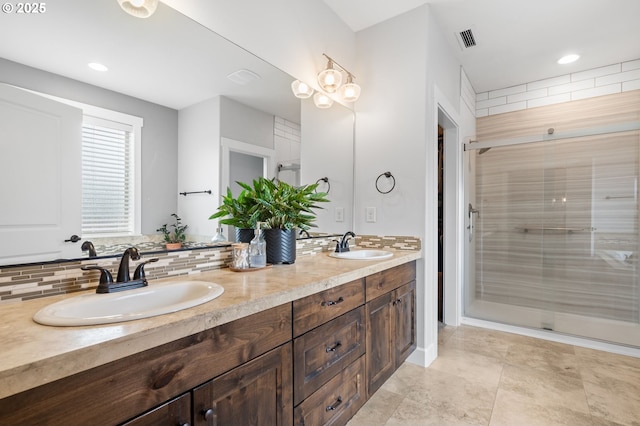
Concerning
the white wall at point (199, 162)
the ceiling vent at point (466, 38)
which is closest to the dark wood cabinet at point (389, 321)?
the white wall at point (199, 162)

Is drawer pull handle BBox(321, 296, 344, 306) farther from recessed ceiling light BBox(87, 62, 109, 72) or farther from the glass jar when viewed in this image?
recessed ceiling light BBox(87, 62, 109, 72)

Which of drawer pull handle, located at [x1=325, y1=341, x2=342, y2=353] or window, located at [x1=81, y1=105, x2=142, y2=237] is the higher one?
window, located at [x1=81, y1=105, x2=142, y2=237]

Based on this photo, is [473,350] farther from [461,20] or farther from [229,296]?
[461,20]

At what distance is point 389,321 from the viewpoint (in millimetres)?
1808

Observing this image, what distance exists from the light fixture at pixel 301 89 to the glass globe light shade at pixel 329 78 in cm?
12

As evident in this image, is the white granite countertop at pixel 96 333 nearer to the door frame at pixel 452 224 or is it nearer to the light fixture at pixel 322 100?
the light fixture at pixel 322 100

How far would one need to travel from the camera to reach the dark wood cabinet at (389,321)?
1.62 meters

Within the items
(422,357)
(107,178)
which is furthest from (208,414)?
(422,357)

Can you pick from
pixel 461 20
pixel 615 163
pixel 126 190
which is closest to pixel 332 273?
pixel 126 190

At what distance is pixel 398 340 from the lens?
6.33ft

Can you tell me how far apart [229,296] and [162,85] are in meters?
0.93

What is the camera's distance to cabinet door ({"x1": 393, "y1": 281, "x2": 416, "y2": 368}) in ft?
6.29

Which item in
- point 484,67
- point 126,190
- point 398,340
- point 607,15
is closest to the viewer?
point 126,190

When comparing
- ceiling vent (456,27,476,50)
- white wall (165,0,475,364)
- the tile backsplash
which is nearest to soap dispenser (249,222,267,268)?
the tile backsplash
